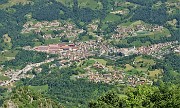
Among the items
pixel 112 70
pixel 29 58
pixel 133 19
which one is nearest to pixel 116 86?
pixel 112 70

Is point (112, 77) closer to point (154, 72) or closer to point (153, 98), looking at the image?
point (154, 72)

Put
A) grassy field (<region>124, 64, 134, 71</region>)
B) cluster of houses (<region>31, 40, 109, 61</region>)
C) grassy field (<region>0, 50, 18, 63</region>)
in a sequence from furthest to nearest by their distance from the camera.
→ grassy field (<region>0, 50, 18, 63</region>), cluster of houses (<region>31, 40, 109, 61</region>), grassy field (<region>124, 64, 134, 71</region>)

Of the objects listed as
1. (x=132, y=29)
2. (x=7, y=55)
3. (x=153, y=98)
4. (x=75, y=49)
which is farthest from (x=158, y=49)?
(x=153, y=98)

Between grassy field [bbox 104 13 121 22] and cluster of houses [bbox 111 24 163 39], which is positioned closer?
cluster of houses [bbox 111 24 163 39]

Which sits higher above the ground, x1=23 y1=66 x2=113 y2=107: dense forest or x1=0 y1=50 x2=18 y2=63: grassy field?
x1=23 y1=66 x2=113 y2=107: dense forest

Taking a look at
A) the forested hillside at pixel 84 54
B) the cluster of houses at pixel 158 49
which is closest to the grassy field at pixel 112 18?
the forested hillside at pixel 84 54

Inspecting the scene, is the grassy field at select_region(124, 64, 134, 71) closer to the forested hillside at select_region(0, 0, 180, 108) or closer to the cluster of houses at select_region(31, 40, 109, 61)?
the forested hillside at select_region(0, 0, 180, 108)

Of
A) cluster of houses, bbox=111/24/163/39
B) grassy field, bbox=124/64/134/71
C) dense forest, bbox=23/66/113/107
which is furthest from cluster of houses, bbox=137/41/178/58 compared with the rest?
dense forest, bbox=23/66/113/107

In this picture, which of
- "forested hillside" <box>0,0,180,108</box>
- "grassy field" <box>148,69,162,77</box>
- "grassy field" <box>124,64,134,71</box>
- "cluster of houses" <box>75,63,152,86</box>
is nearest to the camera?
"forested hillside" <box>0,0,180,108</box>
